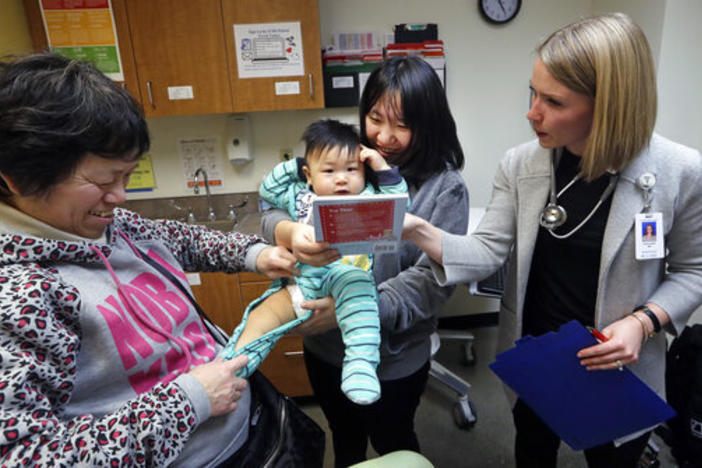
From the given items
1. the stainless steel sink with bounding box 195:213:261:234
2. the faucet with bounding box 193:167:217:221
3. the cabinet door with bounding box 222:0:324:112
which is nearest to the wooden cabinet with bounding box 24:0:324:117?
the cabinet door with bounding box 222:0:324:112

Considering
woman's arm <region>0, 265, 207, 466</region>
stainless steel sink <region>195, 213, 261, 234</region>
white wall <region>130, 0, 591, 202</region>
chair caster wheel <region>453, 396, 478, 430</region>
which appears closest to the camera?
woman's arm <region>0, 265, 207, 466</region>

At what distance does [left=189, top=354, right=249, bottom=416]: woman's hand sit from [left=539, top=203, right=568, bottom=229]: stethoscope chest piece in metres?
0.86

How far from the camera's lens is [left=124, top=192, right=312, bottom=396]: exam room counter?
6.89 feet

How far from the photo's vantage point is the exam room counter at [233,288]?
2.10 metres

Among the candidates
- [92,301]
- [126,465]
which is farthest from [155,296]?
[126,465]

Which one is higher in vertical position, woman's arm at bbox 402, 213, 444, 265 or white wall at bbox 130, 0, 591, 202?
white wall at bbox 130, 0, 591, 202

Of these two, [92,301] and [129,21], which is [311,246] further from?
[129,21]

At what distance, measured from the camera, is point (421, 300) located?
112 cm

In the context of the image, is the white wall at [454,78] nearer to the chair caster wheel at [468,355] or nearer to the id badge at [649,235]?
the chair caster wheel at [468,355]

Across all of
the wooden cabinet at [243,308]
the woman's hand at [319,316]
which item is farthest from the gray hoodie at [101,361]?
the wooden cabinet at [243,308]

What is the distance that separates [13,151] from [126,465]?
0.50m

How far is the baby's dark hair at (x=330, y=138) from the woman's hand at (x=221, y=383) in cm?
59

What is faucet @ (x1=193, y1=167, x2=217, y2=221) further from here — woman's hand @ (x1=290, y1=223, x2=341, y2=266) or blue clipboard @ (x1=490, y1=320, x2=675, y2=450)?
Answer: blue clipboard @ (x1=490, y1=320, x2=675, y2=450)

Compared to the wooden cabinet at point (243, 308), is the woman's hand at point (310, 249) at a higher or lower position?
higher
